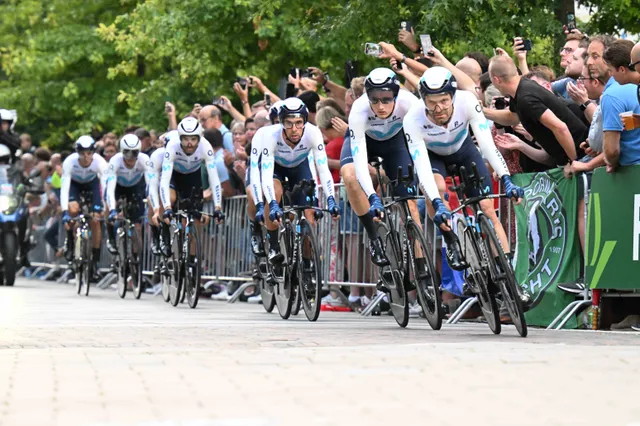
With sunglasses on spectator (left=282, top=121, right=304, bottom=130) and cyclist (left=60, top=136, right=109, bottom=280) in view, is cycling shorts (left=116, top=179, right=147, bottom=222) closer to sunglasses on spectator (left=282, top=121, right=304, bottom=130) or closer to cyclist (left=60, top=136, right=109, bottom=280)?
cyclist (left=60, top=136, right=109, bottom=280)

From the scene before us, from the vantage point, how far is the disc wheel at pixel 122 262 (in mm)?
22167

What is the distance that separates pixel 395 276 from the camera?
13.6m

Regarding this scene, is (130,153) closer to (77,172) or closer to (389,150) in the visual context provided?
(77,172)

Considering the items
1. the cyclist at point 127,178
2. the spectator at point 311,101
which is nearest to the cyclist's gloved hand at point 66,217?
the cyclist at point 127,178

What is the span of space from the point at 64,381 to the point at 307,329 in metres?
5.16

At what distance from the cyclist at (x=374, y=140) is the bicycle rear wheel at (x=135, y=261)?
8160mm

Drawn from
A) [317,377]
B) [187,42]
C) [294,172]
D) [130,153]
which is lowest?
[317,377]

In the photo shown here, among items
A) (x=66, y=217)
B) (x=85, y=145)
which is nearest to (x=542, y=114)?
(x=66, y=217)

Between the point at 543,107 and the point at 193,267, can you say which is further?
the point at 193,267

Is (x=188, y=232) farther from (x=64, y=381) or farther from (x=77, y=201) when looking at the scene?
(x=64, y=381)

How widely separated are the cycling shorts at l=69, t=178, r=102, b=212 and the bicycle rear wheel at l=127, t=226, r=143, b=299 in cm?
227

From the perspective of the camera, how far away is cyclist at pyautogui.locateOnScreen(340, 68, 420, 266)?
13.7 metres

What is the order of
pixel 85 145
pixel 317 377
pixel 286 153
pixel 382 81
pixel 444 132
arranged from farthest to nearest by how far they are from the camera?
pixel 85 145
pixel 286 153
pixel 382 81
pixel 444 132
pixel 317 377

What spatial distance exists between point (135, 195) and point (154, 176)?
2.54m
